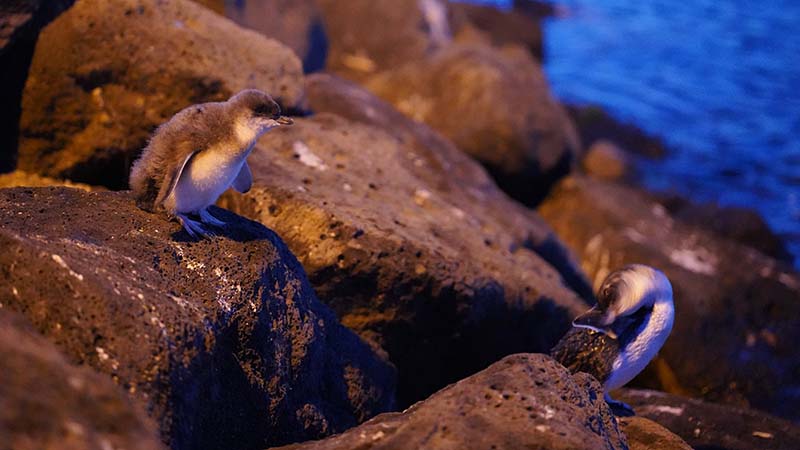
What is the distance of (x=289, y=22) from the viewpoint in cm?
879

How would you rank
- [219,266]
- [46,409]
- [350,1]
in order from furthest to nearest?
[350,1]
[219,266]
[46,409]

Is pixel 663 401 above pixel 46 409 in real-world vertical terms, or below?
below

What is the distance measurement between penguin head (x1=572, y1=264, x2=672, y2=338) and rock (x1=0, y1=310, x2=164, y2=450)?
297 cm

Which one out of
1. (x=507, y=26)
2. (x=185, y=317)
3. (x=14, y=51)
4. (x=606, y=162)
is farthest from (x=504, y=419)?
(x=507, y=26)

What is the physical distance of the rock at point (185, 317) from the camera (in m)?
2.98

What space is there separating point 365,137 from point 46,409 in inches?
179

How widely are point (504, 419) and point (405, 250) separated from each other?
196 centimetres

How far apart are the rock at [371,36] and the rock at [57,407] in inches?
406

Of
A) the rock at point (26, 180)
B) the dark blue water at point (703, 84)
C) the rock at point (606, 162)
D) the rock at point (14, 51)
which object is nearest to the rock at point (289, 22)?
the rock at point (14, 51)

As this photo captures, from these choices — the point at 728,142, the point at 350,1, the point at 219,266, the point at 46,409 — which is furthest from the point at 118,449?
the point at 728,142

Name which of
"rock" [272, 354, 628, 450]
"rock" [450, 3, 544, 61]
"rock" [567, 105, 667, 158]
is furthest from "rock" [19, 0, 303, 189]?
"rock" [450, 3, 544, 61]

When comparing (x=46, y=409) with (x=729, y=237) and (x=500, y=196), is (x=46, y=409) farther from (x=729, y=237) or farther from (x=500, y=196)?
(x=729, y=237)

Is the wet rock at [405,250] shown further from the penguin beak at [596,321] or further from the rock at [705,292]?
the rock at [705,292]

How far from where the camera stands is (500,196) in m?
7.62
